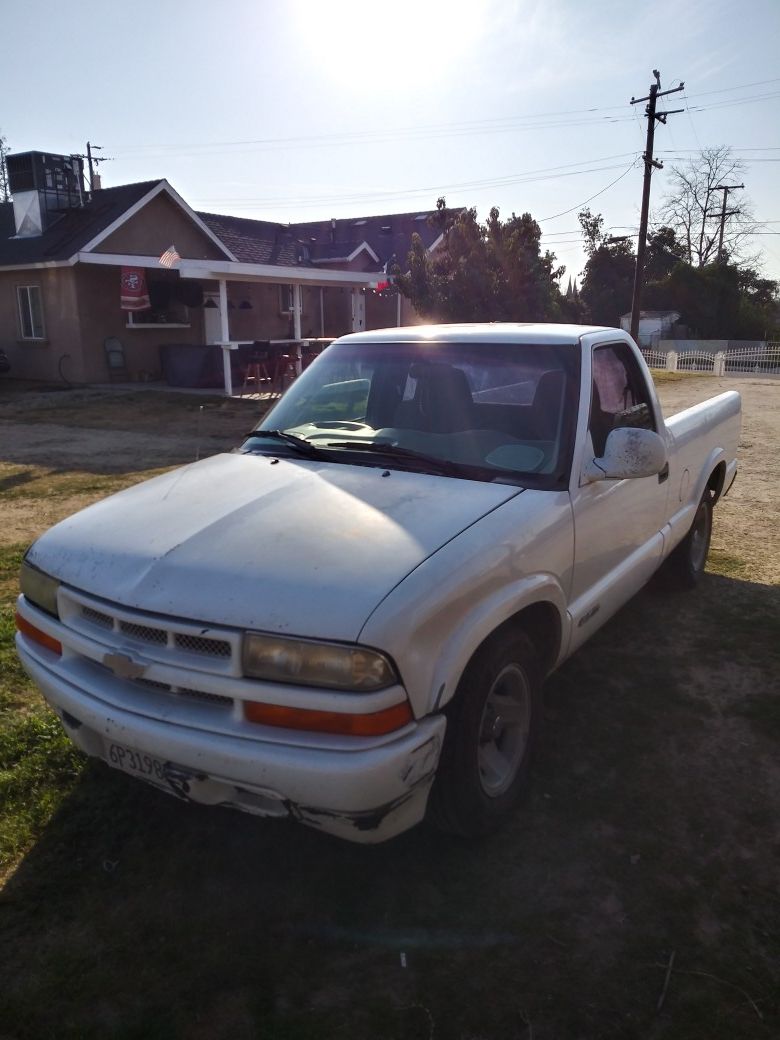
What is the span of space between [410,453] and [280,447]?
680mm

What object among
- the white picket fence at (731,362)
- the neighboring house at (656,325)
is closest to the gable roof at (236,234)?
the white picket fence at (731,362)

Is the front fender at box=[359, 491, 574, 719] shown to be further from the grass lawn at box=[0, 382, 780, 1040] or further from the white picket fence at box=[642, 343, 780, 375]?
the white picket fence at box=[642, 343, 780, 375]

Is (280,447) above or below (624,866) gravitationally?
above

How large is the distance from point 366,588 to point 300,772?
547mm

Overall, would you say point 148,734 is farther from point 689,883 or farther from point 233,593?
point 689,883

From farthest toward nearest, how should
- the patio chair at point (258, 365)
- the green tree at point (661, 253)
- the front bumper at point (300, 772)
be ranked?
the green tree at point (661, 253), the patio chair at point (258, 365), the front bumper at point (300, 772)

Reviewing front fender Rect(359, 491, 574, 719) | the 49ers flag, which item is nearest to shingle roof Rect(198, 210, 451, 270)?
the 49ers flag

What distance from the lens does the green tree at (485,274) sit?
75.3 feet

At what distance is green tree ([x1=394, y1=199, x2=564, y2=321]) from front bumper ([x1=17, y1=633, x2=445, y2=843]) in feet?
71.0

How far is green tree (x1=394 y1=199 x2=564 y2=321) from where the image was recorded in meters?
23.0

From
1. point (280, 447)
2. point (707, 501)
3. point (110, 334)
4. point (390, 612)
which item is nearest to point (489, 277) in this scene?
point (110, 334)

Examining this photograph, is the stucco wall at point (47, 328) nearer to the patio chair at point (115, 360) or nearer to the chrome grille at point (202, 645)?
the patio chair at point (115, 360)

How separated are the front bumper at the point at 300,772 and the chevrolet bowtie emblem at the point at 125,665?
0.11 m

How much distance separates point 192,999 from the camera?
2225mm
